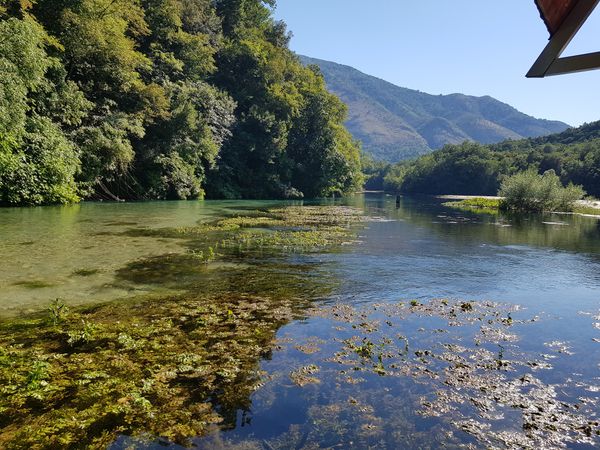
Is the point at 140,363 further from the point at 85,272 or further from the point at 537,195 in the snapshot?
the point at 537,195

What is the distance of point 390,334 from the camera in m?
8.39

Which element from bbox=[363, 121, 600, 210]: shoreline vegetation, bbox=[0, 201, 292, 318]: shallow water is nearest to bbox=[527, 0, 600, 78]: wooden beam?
bbox=[0, 201, 292, 318]: shallow water

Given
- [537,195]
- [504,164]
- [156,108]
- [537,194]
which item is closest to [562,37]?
[156,108]

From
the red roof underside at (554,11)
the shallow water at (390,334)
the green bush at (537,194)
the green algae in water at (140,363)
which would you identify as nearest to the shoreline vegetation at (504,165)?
the green bush at (537,194)

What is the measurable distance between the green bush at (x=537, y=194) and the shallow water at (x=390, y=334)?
39.0 meters

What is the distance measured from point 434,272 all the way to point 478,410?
32.9 feet

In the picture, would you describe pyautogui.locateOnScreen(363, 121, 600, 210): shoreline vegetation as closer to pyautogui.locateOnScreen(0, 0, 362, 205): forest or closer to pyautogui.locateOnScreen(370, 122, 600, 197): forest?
pyautogui.locateOnScreen(370, 122, 600, 197): forest

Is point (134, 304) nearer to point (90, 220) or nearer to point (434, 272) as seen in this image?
point (434, 272)

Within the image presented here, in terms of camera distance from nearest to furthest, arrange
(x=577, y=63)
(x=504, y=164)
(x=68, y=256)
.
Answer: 1. (x=577, y=63)
2. (x=68, y=256)
3. (x=504, y=164)

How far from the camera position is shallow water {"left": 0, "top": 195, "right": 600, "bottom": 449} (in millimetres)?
5070

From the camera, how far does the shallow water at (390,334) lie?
16.6ft

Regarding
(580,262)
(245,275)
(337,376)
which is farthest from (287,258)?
(580,262)

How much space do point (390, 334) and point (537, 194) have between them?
180ft

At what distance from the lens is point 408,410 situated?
5.45 meters
